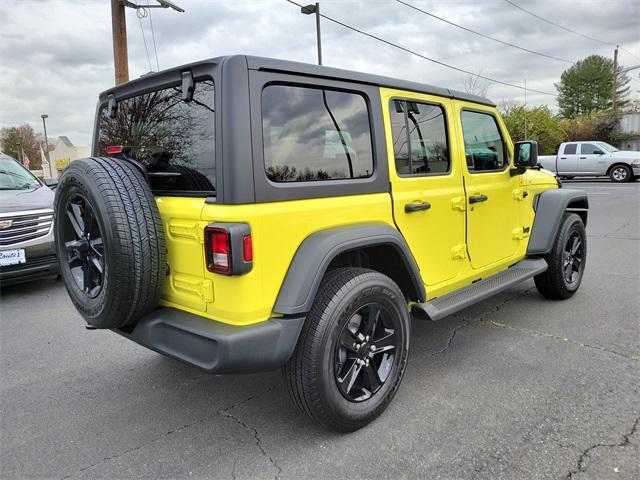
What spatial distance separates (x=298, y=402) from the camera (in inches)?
94.3

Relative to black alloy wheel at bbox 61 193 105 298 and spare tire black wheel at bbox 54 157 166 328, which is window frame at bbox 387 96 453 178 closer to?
spare tire black wheel at bbox 54 157 166 328

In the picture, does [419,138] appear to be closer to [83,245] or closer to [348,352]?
[348,352]

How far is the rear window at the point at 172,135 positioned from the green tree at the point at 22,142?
206ft

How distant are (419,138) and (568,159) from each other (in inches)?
708

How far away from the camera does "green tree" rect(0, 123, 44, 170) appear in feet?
193

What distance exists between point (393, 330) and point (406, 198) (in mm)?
819

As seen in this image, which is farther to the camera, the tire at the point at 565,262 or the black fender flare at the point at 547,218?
the tire at the point at 565,262

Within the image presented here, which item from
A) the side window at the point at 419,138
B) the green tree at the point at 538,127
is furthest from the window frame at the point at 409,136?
the green tree at the point at 538,127

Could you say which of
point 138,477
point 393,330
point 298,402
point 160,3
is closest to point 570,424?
point 393,330

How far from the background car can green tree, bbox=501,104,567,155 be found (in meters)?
29.8

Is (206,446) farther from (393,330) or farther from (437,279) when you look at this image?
(437,279)

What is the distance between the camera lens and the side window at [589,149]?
18047 mm

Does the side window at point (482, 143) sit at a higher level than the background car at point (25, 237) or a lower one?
higher

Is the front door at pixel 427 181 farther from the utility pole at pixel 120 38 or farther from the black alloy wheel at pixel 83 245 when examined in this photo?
the utility pole at pixel 120 38
